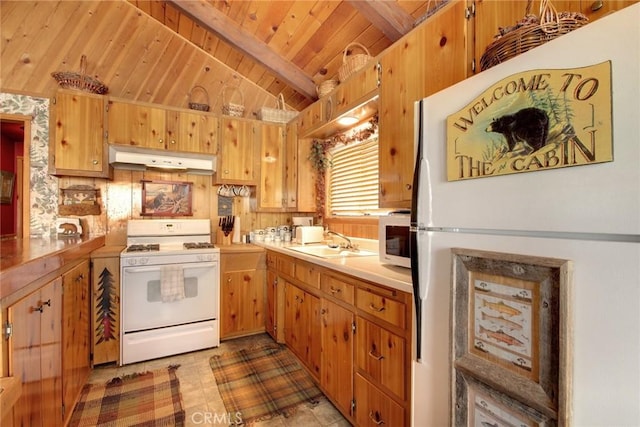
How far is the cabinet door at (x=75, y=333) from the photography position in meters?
1.63

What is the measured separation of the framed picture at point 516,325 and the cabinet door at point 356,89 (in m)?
1.47

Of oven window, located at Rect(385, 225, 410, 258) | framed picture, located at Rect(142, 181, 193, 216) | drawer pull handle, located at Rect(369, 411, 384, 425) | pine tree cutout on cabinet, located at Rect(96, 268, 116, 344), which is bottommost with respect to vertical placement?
drawer pull handle, located at Rect(369, 411, 384, 425)

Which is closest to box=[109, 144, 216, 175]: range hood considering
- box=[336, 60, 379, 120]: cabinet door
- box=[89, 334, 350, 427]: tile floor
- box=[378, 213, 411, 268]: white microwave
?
box=[336, 60, 379, 120]: cabinet door

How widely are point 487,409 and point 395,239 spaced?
96 cm

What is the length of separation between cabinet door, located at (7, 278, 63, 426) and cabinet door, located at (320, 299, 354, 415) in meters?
1.39

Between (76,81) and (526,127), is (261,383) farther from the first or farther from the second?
(76,81)

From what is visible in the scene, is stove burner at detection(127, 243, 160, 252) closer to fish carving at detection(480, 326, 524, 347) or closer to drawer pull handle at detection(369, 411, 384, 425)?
drawer pull handle at detection(369, 411, 384, 425)

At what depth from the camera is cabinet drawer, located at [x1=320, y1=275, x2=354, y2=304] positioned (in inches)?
66.1

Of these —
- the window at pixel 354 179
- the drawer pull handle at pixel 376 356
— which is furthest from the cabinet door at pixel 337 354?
the window at pixel 354 179

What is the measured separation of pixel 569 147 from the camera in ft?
2.20

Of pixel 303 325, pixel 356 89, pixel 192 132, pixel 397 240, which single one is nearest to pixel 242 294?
pixel 303 325

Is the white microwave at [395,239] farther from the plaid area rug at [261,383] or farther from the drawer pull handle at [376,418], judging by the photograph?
the plaid area rug at [261,383]

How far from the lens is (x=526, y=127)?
0.75 metres

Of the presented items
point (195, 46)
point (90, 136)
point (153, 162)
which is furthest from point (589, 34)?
point (195, 46)
